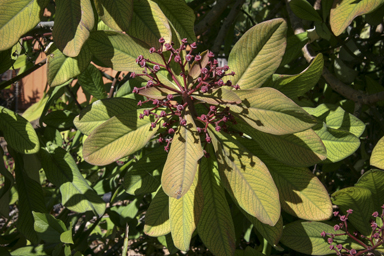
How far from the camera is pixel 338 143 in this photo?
112cm

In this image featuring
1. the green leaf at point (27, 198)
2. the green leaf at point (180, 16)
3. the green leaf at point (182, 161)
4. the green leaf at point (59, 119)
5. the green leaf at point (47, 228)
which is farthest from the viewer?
the green leaf at point (59, 119)

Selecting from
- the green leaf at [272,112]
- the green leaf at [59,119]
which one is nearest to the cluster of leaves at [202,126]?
the green leaf at [272,112]

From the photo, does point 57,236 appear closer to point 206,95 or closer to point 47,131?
point 47,131

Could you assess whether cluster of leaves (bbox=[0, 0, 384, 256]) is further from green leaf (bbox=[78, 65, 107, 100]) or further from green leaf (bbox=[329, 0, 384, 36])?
green leaf (bbox=[78, 65, 107, 100])

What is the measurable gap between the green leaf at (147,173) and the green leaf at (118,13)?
434 mm

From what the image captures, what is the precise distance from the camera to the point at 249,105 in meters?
0.93

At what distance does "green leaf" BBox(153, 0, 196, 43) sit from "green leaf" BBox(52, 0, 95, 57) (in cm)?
28

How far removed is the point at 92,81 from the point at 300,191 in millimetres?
943

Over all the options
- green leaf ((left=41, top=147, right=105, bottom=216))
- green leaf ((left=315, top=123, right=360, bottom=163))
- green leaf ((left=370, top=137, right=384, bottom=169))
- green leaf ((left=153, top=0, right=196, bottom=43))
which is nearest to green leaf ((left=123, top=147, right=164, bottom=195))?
green leaf ((left=41, top=147, right=105, bottom=216))

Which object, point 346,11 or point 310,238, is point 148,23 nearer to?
point 346,11

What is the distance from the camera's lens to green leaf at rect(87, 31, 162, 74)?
1023 millimetres

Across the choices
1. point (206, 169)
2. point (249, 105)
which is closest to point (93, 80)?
point (206, 169)

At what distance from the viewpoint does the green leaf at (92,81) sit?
1474 millimetres

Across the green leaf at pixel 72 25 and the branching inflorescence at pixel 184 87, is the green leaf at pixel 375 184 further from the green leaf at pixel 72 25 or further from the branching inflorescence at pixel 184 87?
the green leaf at pixel 72 25
